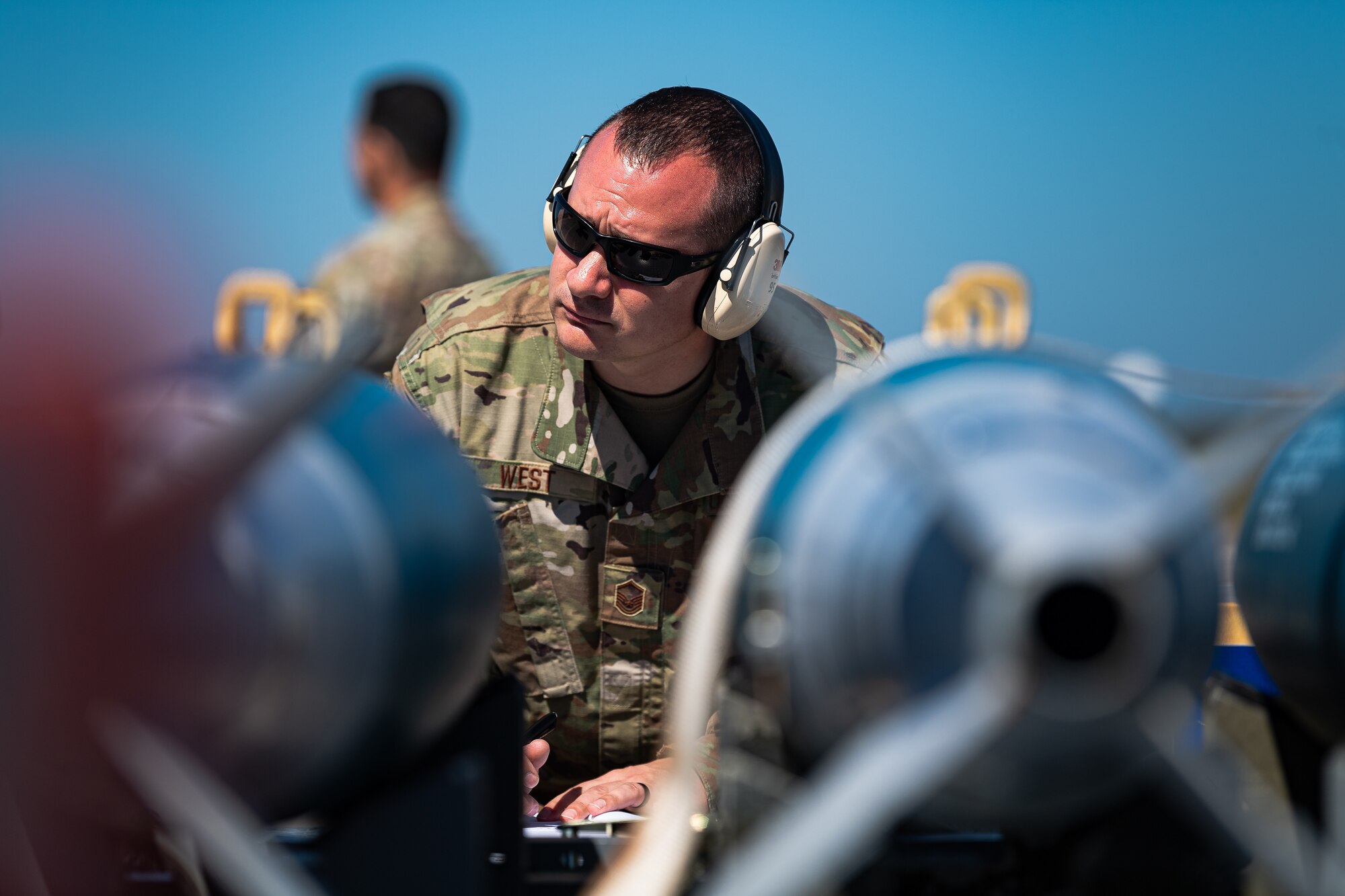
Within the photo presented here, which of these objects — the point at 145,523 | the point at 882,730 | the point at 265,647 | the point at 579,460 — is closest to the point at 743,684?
the point at 882,730

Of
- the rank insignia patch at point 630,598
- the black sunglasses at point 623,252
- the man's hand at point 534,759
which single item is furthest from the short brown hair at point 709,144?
the man's hand at point 534,759

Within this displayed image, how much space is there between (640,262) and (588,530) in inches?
23.8

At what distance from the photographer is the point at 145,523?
101 centimetres

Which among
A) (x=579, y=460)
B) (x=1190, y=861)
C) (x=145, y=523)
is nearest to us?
(x=145, y=523)

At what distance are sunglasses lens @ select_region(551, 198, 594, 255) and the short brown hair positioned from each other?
0.19 m

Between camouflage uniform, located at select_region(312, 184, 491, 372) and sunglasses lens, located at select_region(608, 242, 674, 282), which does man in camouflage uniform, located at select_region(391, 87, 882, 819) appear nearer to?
sunglasses lens, located at select_region(608, 242, 674, 282)

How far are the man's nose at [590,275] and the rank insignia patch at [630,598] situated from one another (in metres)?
0.63

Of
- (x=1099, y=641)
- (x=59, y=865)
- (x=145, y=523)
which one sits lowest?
(x=59, y=865)

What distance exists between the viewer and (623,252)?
248 cm

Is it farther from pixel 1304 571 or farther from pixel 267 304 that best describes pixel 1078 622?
pixel 267 304

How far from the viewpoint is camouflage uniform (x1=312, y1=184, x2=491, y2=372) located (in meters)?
4.40

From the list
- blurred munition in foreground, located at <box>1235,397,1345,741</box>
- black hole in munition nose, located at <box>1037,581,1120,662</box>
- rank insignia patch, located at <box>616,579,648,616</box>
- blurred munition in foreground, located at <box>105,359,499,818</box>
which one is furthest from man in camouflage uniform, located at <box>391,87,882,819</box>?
black hole in munition nose, located at <box>1037,581,1120,662</box>

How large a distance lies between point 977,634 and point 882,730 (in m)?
0.12

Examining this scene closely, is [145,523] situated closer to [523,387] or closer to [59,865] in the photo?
[59,865]
